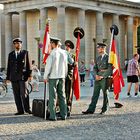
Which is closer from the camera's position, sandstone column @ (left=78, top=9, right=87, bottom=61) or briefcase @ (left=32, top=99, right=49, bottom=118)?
briefcase @ (left=32, top=99, right=49, bottom=118)

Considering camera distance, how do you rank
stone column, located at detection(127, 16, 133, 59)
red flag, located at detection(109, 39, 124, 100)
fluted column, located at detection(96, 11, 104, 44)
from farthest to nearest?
stone column, located at detection(127, 16, 133, 59), fluted column, located at detection(96, 11, 104, 44), red flag, located at detection(109, 39, 124, 100)

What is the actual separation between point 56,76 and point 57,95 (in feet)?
2.04

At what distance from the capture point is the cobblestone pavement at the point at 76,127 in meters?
9.55

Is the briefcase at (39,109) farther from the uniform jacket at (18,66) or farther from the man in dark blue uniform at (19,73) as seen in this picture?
the uniform jacket at (18,66)

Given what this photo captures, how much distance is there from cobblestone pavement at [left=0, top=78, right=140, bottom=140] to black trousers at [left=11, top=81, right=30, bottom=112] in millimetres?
371

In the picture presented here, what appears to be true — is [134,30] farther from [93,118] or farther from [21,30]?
[93,118]

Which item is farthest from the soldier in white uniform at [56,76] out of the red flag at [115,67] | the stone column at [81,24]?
the stone column at [81,24]

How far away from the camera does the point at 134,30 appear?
232 feet

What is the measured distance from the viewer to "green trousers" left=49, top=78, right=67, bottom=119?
12117mm

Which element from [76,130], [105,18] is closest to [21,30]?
[105,18]

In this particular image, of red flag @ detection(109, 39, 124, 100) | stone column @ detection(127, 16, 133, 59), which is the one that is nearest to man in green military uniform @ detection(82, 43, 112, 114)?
red flag @ detection(109, 39, 124, 100)

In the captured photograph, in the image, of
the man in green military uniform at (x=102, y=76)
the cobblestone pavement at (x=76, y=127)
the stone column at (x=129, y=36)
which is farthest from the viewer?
the stone column at (x=129, y=36)

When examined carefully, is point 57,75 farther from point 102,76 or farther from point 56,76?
point 102,76

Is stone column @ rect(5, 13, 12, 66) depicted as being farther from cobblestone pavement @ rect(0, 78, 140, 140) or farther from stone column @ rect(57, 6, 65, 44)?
cobblestone pavement @ rect(0, 78, 140, 140)
